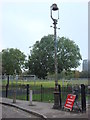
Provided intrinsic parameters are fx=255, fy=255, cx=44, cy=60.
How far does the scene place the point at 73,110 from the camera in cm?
1268

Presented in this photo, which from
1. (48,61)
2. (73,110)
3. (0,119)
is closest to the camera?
(0,119)

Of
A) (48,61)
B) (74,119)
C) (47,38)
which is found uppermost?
(47,38)

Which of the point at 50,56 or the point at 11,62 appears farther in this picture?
the point at 11,62

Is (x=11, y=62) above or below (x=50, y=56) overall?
below

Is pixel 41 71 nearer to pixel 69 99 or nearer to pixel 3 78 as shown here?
pixel 3 78

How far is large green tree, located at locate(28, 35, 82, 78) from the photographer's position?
49938 millimetres

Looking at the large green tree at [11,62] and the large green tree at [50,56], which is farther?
the large green tree at [11,62]

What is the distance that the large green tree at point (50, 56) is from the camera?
49938 millimetres

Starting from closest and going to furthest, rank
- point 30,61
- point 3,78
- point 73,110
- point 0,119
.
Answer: point 0,119
point 73,110
point 3,78
point 30,61

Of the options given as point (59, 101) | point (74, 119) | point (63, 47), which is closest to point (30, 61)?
point (63, 47)

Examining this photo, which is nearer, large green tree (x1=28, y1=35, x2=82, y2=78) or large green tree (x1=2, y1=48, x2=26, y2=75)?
large green tree (x1=28, y1=35, x2=82, y2=78)

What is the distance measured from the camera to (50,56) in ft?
164

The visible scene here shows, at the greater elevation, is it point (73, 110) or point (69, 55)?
point (69, 55)

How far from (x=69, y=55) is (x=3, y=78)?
14.9 metres
